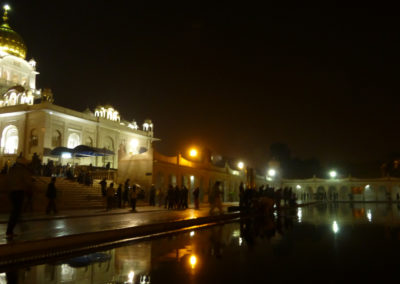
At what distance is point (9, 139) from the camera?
3916 cm

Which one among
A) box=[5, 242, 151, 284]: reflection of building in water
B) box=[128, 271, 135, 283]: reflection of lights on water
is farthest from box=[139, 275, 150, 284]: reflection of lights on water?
box=[128, 271, 135, 283]: reflection of lights on water

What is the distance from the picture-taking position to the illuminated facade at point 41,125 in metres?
36.0

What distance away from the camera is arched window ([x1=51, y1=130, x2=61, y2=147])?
36.8 m

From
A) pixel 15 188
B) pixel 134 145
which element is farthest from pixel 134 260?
pixel 134 145

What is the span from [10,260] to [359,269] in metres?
6.35

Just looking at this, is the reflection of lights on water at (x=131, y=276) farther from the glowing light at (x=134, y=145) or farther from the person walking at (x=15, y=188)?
the glowing light at (x=134, y=145)

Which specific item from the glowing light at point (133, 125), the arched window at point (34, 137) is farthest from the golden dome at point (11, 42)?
the arched window at point (34, 137)

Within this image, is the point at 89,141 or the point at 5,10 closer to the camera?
the point at 89,141

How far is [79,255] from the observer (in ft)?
26.5

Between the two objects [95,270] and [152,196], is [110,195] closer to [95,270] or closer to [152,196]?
[152,196]

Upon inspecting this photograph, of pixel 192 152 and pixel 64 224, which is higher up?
pixel 192 152

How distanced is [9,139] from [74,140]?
21.0ft

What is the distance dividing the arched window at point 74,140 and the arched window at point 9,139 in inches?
206

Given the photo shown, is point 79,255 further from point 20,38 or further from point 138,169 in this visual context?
point 20,38
